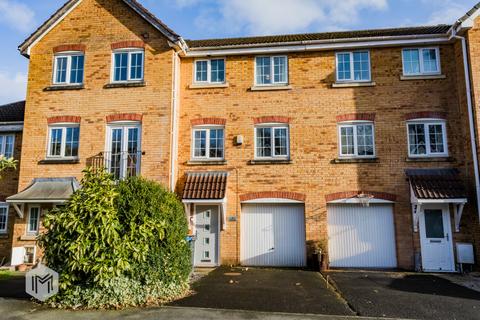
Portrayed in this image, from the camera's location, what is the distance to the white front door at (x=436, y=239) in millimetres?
12008

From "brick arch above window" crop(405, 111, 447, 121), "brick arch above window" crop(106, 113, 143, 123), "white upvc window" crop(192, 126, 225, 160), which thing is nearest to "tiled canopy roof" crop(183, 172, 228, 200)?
"white upvc window" crop(192, 126, 225, 160)

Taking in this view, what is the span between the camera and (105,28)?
13875 mm

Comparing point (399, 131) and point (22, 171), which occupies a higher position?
point (399, 131)

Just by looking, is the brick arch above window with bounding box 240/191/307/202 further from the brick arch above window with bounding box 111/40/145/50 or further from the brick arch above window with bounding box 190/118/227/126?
the brick arch above window with bounding box 111/40/145/50

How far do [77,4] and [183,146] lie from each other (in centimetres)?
696

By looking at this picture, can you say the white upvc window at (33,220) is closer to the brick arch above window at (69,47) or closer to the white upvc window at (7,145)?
the white upvc window at (7,145)

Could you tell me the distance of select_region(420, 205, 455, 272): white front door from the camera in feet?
39.4

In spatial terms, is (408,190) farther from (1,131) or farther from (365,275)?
(1,131)

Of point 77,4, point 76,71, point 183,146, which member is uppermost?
point 77,4

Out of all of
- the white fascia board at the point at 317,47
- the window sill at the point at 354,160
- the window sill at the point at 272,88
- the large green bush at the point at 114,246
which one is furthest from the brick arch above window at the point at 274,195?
the white fascia board at the point at 317,47

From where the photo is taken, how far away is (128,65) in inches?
537

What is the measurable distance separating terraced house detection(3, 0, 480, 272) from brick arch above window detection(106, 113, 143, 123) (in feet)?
0.13

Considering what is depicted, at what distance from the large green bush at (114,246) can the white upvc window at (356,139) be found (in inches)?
290

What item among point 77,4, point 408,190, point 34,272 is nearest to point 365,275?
point 408,190
